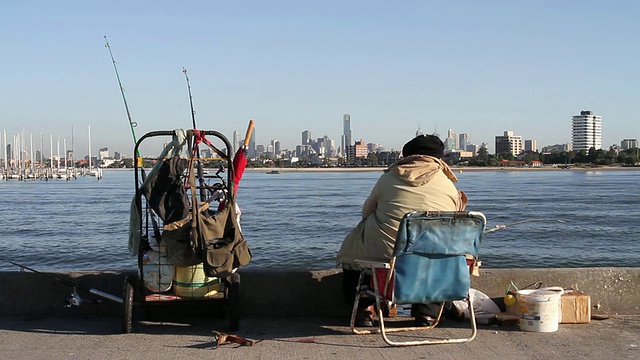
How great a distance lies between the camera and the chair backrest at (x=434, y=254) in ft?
14.9

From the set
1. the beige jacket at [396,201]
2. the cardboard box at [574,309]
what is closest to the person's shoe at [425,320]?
the beige jacket at [396,201]

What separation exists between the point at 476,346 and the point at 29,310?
342 centimetres

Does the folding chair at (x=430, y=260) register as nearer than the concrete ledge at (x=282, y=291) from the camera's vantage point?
Yes

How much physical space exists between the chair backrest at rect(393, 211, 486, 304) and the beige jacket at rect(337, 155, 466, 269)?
26 cm

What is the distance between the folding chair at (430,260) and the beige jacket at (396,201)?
241mm

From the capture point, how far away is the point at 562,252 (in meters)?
19.2

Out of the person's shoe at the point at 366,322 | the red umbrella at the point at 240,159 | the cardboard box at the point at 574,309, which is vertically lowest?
the person's shoe at the point at 366,322

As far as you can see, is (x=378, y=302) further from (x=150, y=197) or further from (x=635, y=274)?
(x=635, y=274)

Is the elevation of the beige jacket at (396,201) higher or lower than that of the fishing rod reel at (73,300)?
higher

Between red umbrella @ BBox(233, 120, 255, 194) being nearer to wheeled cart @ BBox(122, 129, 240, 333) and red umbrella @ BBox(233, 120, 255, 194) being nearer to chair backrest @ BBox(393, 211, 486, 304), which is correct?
wheeled cart @ BBox(122, 129, 240, 333)

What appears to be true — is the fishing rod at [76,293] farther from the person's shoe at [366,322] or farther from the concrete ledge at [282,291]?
the person's shoe at [366,322]

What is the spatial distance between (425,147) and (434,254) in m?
0.93

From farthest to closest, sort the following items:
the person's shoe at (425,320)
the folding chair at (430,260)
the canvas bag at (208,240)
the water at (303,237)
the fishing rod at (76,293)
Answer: the water at (303,237), the fishing rod at (76,293), the person's shoe at (425,320), the canvas bag at (208,240), the folding chair at (430,260)

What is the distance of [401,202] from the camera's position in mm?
4859
